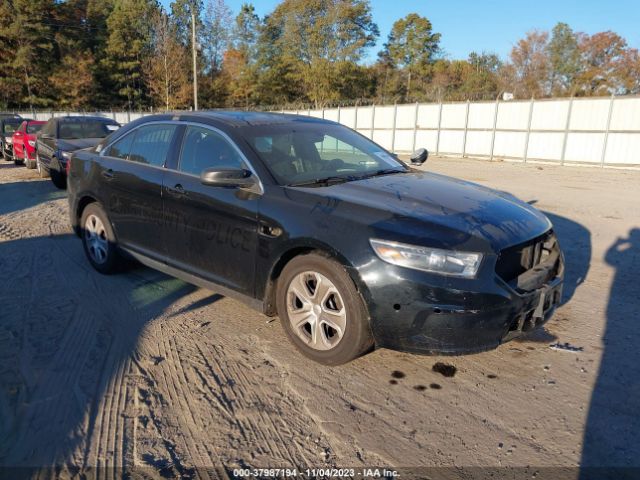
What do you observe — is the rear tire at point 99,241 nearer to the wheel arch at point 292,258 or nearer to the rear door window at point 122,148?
the rear door window at point 122,148

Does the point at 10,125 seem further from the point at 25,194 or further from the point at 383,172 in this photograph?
the point at 383,172

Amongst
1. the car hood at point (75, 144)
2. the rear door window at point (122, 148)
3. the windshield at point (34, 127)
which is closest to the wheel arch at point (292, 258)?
the rear door window at point (122, 148)

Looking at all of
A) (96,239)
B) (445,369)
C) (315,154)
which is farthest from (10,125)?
(445,369)

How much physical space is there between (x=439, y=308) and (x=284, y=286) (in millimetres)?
1123

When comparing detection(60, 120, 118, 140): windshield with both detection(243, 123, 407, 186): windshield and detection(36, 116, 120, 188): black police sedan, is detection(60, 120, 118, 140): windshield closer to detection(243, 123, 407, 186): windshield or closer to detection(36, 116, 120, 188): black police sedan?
detection(36, 116, 120, 188): black police sedan

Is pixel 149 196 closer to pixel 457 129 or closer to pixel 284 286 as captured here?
pixel 284 286

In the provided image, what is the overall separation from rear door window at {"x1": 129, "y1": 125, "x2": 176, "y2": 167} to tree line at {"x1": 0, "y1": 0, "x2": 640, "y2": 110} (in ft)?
153

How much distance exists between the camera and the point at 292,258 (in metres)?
3.49

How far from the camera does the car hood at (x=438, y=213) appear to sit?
307cm

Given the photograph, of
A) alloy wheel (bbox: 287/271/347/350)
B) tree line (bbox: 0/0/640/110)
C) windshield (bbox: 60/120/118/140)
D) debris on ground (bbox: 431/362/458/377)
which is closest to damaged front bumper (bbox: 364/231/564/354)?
alloy wheel (bbox: 287/271/347/350)

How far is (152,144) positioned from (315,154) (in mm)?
1684

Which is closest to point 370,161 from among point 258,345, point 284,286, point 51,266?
point 284,286

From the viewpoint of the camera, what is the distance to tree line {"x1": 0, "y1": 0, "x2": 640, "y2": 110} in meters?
52.4

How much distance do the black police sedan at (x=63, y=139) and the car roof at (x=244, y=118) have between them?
24.1 ft
